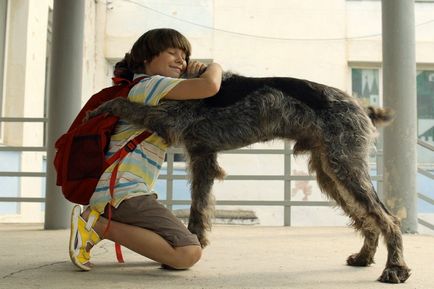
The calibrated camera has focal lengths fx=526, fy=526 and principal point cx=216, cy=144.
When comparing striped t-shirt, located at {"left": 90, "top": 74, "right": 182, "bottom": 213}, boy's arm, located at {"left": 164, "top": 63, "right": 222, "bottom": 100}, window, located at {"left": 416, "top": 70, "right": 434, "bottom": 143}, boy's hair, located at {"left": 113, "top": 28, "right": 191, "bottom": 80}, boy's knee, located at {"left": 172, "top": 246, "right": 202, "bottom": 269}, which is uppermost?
window, located at {"left": 416, "top": 70, "right": 434, "bottom": 143}

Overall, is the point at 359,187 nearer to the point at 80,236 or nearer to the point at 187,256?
the point at 187,256

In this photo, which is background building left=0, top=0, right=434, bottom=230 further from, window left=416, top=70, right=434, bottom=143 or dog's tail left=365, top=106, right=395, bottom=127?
dog's tail left=365, top=106, right=395, bottom=127

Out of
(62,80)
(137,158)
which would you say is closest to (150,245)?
(137,158)

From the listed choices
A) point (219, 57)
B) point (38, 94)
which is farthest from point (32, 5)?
point (219, 57)

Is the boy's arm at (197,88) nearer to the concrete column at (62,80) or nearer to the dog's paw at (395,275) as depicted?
the dog's paw at (395,275)

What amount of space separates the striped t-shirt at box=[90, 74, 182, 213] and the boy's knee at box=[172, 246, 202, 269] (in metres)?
0.38

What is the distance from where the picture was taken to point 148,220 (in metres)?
2.87

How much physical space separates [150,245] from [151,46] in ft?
3.70

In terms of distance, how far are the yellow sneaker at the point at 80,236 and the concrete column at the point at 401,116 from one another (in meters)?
3.92

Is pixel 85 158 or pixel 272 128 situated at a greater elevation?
pixel 272 128

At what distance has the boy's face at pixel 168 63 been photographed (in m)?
3.04

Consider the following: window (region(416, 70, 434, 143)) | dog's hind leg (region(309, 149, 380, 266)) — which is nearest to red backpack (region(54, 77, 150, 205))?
dog's hind leg (region(309, 149, 380, 266))

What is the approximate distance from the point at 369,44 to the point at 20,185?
26.5 feet

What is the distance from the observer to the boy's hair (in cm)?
302
